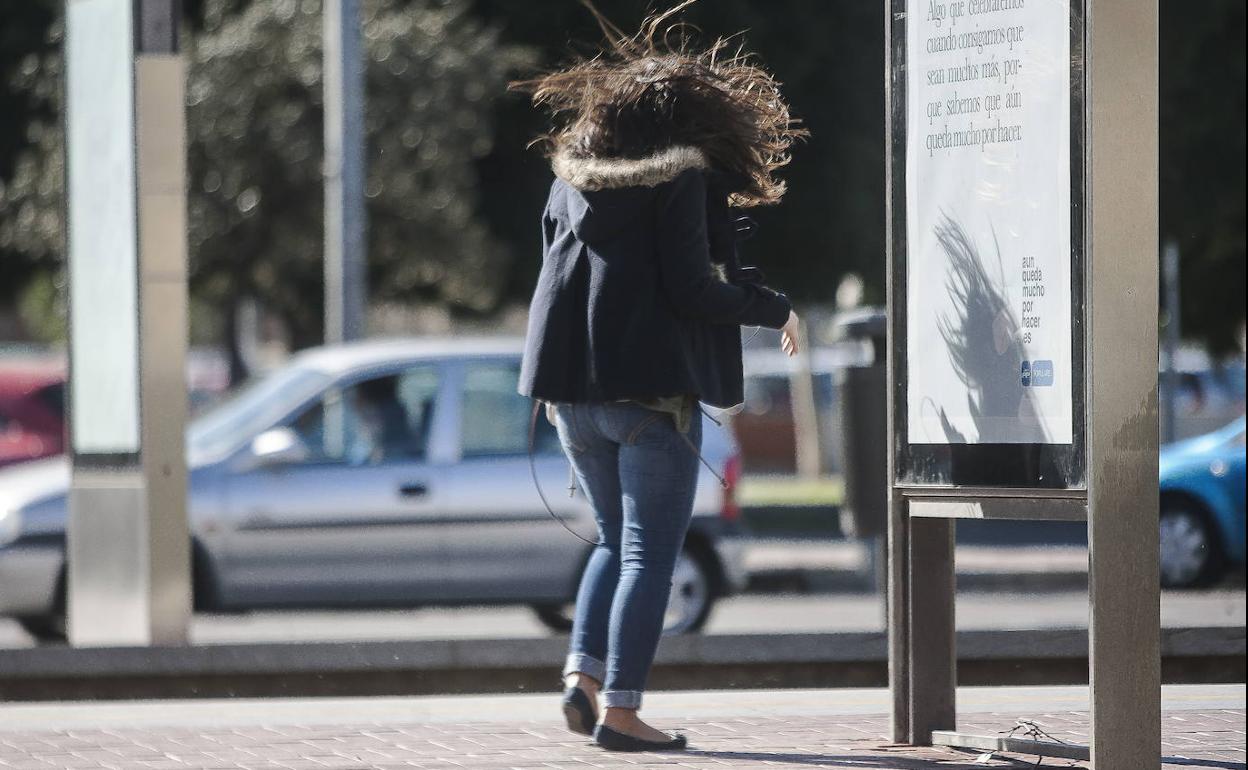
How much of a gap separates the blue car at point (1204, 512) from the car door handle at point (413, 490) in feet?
17.0

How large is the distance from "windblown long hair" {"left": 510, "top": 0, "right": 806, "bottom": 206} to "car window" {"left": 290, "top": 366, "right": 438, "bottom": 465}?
16.3ft

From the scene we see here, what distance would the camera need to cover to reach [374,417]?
1027 cm

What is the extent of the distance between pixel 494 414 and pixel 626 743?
531 centimetres

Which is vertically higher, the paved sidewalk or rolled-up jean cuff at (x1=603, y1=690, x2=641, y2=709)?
rolled-up jean cuff at (x1=603, y1=690, x2=641, y2=709)

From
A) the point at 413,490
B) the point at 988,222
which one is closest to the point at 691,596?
the point at 413,490

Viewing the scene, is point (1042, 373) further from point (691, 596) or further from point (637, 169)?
point (691, 596)

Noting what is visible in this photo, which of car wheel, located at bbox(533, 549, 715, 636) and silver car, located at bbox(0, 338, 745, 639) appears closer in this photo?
silver car, located at bbox(0, 338, 745, 639)

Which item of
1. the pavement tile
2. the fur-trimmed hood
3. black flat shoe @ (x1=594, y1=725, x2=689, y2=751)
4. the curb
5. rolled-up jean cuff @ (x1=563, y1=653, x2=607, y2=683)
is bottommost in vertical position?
the curb

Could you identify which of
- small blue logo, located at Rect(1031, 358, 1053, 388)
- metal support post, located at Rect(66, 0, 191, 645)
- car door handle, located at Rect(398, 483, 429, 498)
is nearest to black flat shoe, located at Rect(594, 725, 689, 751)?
small blue logo, located at Rect(1031, 358, 1053, 388)

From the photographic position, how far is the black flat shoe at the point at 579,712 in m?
5.20

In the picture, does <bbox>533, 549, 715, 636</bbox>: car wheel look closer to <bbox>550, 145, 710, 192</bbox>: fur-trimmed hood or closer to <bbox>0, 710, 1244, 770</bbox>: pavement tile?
<bbox>0, 710, 1244, 770</bbox>: pavement tile

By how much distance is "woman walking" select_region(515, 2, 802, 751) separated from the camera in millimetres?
5055

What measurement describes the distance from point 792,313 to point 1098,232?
1035mm

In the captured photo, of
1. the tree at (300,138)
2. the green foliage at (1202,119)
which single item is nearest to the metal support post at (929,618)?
the green foliage at (1202,119)
